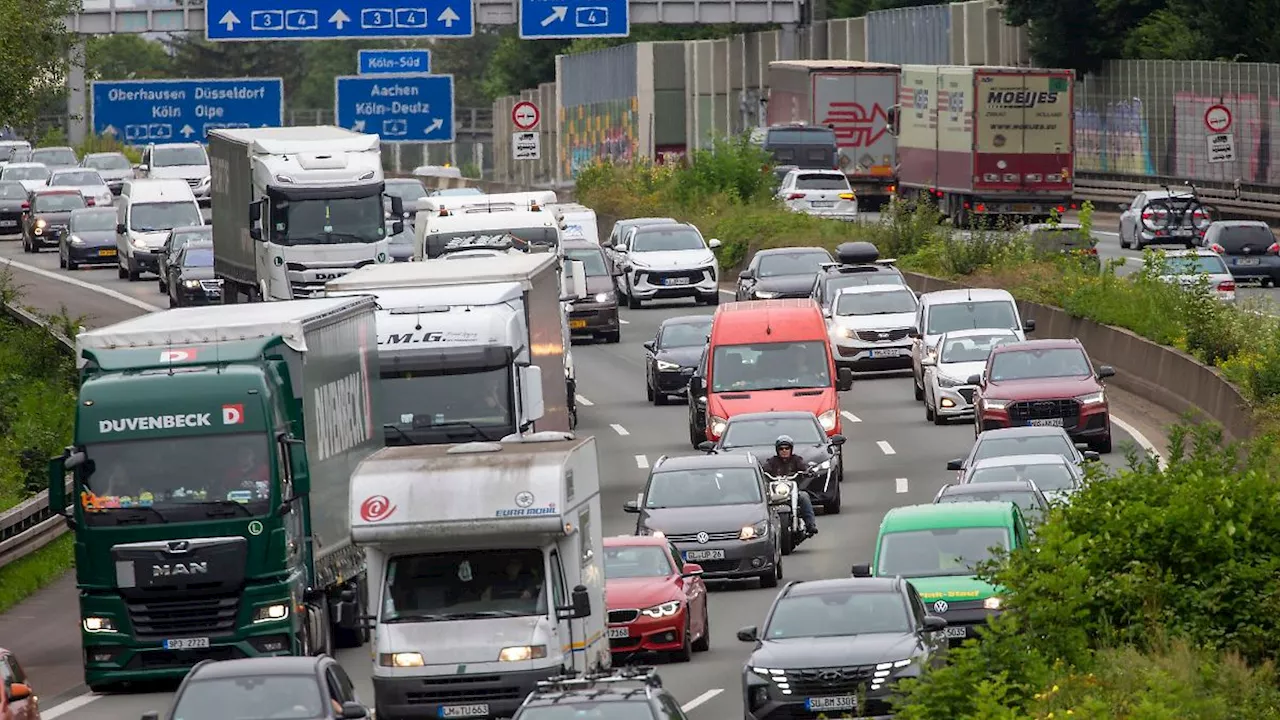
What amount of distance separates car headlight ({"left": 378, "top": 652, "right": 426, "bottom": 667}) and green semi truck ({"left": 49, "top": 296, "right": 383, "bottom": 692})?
1.83 metres

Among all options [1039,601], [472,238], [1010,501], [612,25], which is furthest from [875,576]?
[612,25]

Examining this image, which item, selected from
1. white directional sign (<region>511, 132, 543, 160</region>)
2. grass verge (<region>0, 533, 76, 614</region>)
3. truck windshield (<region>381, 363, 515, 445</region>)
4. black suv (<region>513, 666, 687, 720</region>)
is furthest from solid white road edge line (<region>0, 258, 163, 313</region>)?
black suv (<region>513, 666, 687, 720</region>)

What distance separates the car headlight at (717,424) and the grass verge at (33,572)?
30.1 feet

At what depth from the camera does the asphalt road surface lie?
24203 millimetres

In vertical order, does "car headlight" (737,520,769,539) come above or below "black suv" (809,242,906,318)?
below

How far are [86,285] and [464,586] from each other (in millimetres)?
43213

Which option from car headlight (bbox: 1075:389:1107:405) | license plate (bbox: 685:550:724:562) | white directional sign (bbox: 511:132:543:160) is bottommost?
license plate (bbox: 685:550:724:562)

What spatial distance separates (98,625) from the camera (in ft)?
76.8

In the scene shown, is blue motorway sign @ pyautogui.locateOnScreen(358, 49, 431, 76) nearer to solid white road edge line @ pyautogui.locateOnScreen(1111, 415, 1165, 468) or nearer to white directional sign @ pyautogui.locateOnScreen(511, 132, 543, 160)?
white directional sign @ pyautogui.locateOnScreen(511, 132, 543, 160)

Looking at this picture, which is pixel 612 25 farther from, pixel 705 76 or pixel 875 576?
pixel 875 576

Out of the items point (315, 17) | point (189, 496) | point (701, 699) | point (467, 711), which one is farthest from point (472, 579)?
point (315, 17)

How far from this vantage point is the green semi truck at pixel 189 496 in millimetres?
22938

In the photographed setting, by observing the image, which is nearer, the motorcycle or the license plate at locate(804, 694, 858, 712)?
the license plate at locate(804, 694, 858, 712)

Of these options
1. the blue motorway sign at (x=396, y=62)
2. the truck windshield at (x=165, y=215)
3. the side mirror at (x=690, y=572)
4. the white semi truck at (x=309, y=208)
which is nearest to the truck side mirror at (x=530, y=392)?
the side mirror at (x=690, y=572)
